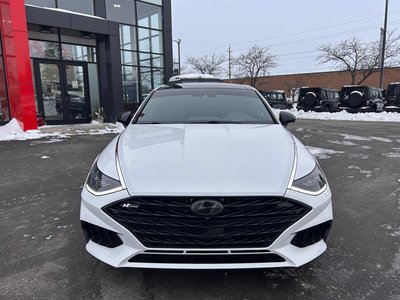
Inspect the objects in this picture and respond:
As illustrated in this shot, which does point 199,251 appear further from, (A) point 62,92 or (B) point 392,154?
(A) point 62,92

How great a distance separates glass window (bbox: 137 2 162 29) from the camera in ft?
55.0

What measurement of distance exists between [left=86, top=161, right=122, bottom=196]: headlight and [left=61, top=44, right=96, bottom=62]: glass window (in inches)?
526

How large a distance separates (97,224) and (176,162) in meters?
0.72

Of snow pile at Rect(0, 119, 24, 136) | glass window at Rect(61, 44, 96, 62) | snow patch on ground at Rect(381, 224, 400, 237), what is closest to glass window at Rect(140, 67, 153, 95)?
glass window at Rect(61, 44, 96, 62)

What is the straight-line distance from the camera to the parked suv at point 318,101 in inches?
984

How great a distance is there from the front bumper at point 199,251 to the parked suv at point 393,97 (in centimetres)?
2393

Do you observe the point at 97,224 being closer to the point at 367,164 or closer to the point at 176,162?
the point at 176,162

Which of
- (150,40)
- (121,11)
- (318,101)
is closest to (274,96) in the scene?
(318,101)

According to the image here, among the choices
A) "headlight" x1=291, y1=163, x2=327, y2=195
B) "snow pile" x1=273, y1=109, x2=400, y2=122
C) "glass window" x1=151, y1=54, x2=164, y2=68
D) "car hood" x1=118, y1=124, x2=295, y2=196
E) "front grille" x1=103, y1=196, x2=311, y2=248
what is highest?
"glass window" x1=151, y1=54, x2=164, y2=68

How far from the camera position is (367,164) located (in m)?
6.94

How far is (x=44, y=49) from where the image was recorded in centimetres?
1386

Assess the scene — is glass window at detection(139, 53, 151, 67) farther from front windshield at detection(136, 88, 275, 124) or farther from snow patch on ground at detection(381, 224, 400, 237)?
snow patch on ground at detection(381, 224, 400, 237)

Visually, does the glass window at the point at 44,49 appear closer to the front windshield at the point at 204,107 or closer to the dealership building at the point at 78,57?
the dealership building at the point at 78,57

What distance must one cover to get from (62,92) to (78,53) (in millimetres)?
1885
